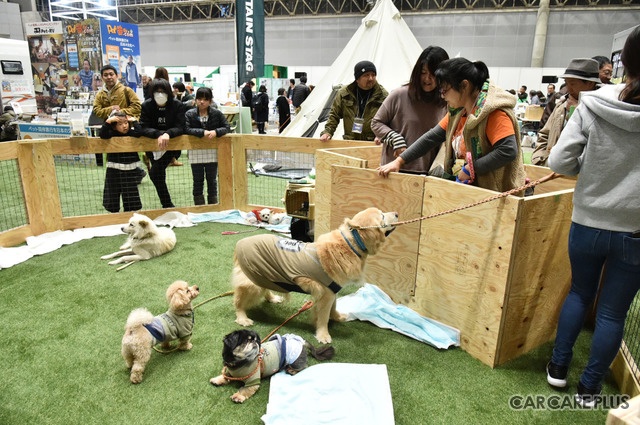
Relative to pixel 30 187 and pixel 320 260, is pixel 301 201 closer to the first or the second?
pixel 320 260

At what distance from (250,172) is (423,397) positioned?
20.9 ft

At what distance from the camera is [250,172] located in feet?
26.3

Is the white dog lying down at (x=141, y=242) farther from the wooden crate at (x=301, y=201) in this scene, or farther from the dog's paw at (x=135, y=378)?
the dog's paw at (x=135, y=378)

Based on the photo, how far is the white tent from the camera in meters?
8.56

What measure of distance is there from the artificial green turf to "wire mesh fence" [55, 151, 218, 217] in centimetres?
155

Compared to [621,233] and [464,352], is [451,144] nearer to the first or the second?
[621,233]

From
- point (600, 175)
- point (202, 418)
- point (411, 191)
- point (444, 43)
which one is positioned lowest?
point (202, 418)

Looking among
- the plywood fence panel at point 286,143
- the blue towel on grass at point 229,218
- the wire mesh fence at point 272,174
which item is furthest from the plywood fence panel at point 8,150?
the wire mesh fence at point 272,174

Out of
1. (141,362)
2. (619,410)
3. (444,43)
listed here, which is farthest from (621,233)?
(444,43)

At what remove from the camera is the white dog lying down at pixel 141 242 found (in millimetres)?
3943

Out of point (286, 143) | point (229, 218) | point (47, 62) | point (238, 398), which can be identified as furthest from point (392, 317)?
point (47, 62)

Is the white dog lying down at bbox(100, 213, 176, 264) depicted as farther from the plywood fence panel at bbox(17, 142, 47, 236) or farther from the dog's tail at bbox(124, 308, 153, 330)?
the dog's tail at bbox(124, 308, 153, 330)

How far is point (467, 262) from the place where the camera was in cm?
252

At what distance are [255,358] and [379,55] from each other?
782cm
